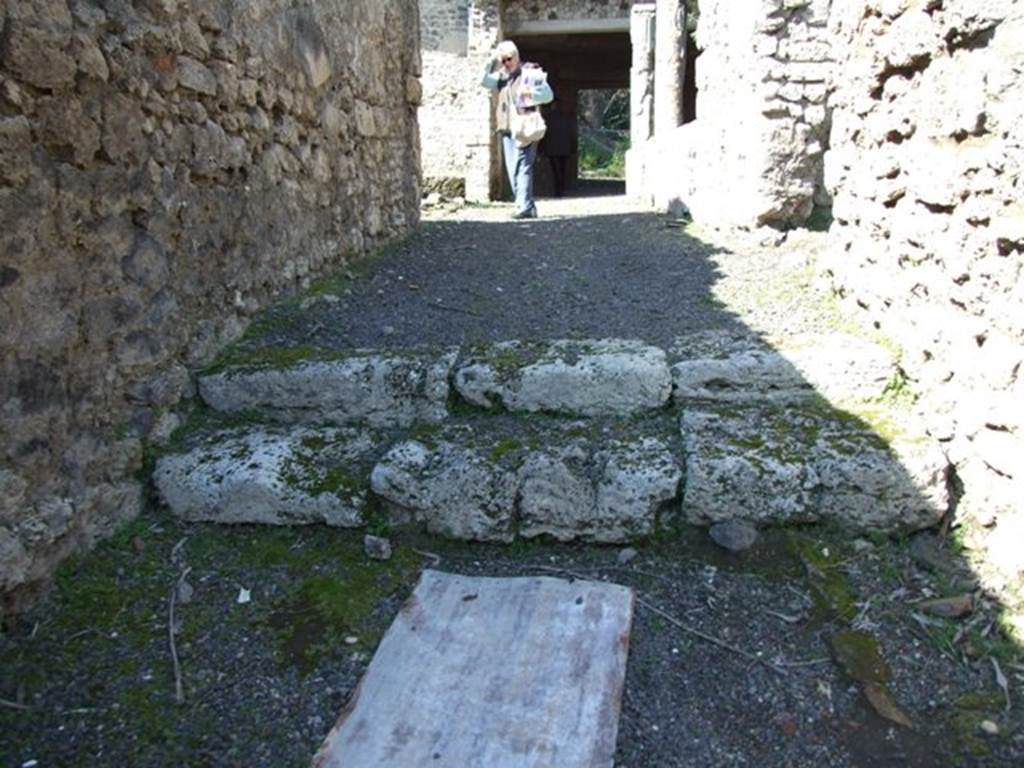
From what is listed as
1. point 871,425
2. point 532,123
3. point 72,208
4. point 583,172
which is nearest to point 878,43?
point 871,425

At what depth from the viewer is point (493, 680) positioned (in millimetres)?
1963

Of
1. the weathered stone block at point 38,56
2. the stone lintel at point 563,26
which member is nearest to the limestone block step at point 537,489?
the weathered stone block at point 38,56

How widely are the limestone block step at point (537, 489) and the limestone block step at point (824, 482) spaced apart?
0.12 metres

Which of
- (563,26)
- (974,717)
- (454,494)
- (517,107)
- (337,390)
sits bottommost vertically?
(974,717)

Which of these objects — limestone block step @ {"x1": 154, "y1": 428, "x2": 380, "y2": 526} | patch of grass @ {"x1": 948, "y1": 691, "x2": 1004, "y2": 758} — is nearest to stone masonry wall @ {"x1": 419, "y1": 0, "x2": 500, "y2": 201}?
limestone block step @ {"x1": 154, "y1": 428, "x2": 380, "y2": 526}

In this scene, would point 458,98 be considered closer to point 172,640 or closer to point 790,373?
point 790,373

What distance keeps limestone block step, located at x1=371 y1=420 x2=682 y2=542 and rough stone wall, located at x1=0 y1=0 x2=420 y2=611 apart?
2.83ft

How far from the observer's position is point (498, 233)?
6363mm

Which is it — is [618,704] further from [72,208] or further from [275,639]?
[72,208]

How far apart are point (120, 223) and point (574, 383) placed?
1.55m

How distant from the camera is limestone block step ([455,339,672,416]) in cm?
278

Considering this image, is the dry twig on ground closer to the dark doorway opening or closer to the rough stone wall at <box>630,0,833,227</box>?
the rough stone wall at <box>630,0,833,227</box>

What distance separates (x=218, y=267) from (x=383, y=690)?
1.81m

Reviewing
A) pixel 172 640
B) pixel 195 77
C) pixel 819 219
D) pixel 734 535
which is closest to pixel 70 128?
pixel 195 77
